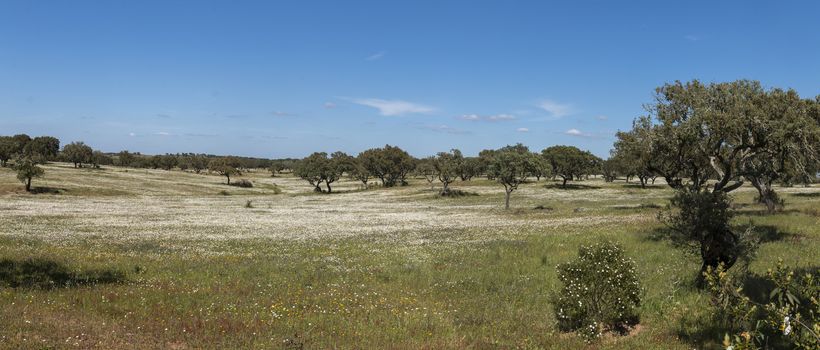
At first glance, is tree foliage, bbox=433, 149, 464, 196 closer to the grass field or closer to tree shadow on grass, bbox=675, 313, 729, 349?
the grass field

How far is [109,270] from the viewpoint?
65.8 ft

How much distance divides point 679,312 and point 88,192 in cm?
9671

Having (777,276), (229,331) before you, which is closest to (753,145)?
(777,276)

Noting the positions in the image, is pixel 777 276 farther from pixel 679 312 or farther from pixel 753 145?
pixel 753 145

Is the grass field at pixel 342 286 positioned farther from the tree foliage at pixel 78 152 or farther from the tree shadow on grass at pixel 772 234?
the tree foliage at pixel 78 152

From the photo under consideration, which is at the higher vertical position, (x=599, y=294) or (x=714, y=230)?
(x=714, y=230)

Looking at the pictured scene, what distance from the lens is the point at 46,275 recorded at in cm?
1808

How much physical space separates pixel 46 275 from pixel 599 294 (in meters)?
19.0

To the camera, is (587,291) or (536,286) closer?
(587,291)

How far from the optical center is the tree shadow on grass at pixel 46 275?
54.0 ft

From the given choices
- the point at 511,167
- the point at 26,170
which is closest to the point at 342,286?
the point at 511,167

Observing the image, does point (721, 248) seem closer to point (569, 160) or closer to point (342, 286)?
point (342, 286)

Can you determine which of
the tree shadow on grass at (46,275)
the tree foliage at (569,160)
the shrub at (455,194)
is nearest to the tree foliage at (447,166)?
the shrub at (455,194)

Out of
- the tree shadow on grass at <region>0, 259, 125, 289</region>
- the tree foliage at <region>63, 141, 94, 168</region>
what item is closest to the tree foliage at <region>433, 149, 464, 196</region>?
the tree shadow on grass at <region>0, 259, 125, 289</region>
